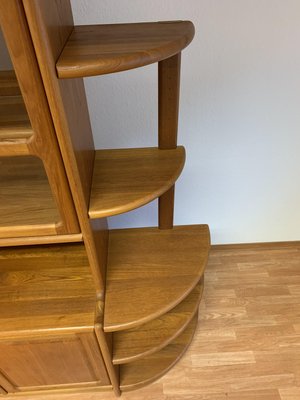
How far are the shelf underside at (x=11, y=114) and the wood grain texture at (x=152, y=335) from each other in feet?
2.82

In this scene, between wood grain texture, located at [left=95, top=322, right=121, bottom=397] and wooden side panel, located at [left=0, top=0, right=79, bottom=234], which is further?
wood grain texture, located at [left=95, top=322, right=121, bottom=397]

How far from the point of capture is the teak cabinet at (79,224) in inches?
21.6

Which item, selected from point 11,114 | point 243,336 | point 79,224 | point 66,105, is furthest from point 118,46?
point 243,336

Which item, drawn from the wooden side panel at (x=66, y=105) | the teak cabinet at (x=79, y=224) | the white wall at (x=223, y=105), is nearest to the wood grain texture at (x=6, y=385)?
Answer: the teak cabinet at (x=79, y=224)

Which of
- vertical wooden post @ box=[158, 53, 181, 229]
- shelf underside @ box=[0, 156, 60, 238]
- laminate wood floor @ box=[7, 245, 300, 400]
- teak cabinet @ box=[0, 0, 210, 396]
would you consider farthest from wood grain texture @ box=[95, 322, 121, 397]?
vertical wooden post @ box=[158, 53, 181, 229]

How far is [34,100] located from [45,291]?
2.18ft

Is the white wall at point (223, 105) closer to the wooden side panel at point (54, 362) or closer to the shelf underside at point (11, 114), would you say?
the shelf underside at point (11, 114)

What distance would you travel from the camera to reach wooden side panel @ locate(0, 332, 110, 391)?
3.05 feet

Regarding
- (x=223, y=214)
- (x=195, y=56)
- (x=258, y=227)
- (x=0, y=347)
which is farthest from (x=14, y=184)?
(x=258, y=227)

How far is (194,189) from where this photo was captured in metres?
1.39

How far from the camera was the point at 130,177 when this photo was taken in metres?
0.86

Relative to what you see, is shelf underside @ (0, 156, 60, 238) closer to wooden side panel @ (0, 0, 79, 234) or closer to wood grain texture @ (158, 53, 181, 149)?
wooden side panel @ (0, 0, 79, 234)

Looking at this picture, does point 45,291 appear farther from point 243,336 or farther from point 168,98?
point 243,336

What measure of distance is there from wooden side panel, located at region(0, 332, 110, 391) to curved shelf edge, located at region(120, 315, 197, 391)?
9cm
